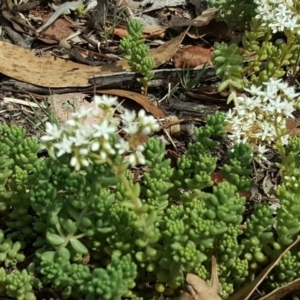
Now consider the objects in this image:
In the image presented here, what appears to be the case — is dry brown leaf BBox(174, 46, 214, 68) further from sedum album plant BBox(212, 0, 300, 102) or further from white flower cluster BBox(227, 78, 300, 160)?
white flower cluster BBox(227, 78, 300, 160)

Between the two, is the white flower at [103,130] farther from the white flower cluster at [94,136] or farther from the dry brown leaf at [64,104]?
the dry brown leaf at [64,104]

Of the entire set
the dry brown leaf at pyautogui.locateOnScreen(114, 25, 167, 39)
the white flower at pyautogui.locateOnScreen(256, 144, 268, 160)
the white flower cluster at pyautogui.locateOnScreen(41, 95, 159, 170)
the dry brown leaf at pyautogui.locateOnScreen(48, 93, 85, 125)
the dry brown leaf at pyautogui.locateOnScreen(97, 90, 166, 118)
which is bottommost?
the dry brown leaf at pyautogui.locateOnScreen(48, 93, 85, 125)

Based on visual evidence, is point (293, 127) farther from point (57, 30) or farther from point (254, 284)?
point (57, 30)

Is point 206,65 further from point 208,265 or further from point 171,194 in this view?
point 208,265

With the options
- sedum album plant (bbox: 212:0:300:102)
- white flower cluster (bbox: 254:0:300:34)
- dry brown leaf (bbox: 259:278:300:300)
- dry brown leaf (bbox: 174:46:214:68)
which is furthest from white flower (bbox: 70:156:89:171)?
dry brown leaf (bbox: 174:46:214:68)

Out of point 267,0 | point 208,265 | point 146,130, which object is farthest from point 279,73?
point 146,130

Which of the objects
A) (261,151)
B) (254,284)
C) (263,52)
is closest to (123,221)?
(254,284)
